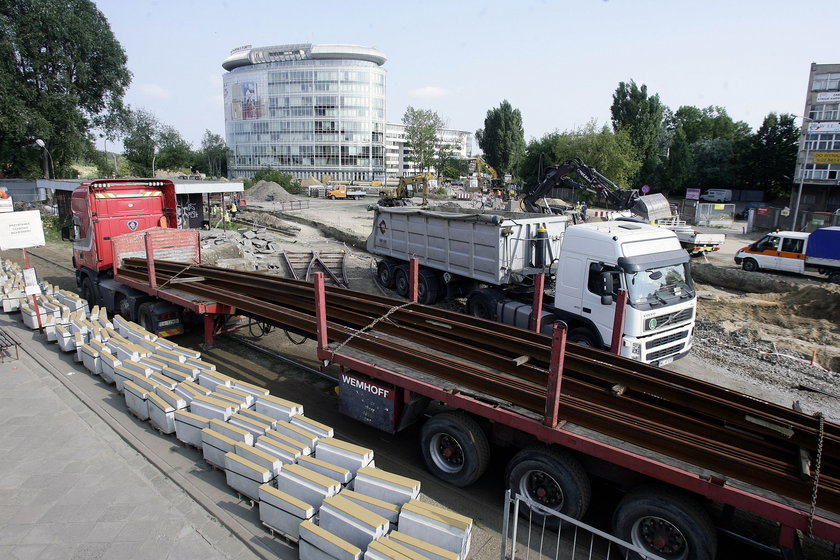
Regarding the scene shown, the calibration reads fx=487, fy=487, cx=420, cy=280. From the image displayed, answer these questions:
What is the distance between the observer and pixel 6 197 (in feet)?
74.2

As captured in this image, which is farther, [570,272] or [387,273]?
[387,273]

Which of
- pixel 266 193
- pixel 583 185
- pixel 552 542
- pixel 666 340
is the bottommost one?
pixel 552 542

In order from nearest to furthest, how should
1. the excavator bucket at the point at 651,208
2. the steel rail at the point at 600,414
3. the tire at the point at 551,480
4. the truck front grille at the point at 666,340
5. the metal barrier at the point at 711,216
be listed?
1. the steel rail at the point at 600,414
2. the tire at the point at 551,480
3. the truck front grille at the point at 666,340
4. the excavator bucket at the point at 651,208
5. the metal barrier at the point at 711,216

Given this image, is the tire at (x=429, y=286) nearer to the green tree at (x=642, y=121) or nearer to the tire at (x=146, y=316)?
the tire at (x=146, y=316)

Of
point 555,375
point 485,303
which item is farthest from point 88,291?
point 555,375

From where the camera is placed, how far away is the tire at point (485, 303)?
39.0 ft

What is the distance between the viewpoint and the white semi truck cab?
7941 millimetres

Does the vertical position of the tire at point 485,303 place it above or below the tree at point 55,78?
below

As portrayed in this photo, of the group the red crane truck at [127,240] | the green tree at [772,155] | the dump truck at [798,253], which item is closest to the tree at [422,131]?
the green tree at [772,155]

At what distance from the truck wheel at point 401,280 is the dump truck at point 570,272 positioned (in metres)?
0.54

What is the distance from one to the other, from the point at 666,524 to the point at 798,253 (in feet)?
66.4

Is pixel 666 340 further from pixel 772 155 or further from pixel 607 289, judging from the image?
pixel 772 155

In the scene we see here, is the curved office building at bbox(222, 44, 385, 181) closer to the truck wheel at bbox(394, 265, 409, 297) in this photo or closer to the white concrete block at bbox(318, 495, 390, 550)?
the truck wheel at bbox(394, 265, 409, 297)

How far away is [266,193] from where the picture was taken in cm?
5431
